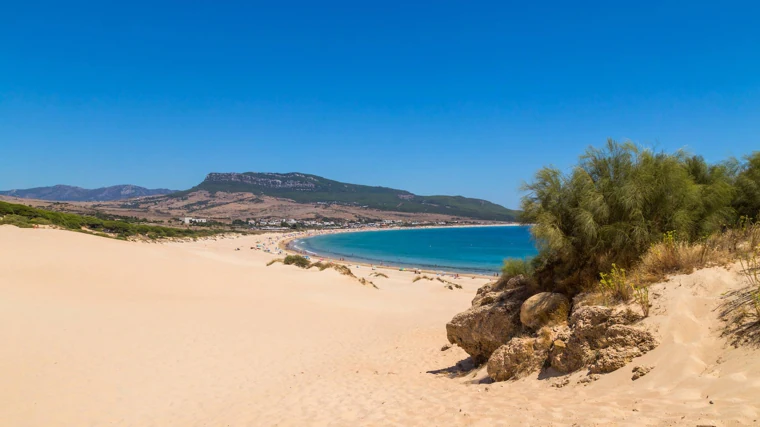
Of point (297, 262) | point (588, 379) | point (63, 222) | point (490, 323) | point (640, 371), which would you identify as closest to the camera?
point (640, 371)

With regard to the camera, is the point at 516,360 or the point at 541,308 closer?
the point at 516,360

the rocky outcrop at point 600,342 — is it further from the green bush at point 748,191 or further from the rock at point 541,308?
the green bush at point 748,191

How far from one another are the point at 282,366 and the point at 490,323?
555 cm

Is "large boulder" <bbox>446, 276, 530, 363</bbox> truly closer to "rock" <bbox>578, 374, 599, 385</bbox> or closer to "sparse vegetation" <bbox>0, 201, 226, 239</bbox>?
"rock" <bbox>578, 374, 599, 385</bbox>

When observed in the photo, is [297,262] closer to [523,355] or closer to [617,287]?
[523,355]

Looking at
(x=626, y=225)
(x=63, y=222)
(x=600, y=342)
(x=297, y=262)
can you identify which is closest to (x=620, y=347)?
(x=600, y=342)

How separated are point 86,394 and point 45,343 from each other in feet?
11.3

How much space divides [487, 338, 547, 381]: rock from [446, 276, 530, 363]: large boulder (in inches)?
42.8

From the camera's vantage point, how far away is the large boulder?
8461 mm

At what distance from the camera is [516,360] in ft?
23.0

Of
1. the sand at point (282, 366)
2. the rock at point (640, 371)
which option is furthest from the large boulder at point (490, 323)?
the rock at point (640, 371)

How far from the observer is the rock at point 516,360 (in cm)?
674

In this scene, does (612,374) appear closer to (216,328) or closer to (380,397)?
(380,397)

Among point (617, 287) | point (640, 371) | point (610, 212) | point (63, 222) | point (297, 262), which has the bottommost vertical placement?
point (297, 262)
